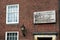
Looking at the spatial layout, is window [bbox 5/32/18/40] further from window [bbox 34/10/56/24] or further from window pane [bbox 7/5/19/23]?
window [bbox 34/10/56/24]

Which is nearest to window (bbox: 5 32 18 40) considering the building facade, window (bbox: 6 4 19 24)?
the building facade

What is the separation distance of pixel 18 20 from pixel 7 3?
5.67 feet

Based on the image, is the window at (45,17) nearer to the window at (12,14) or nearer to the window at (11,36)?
the window at (12,14)

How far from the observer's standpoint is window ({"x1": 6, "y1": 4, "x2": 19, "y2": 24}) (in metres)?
15.4

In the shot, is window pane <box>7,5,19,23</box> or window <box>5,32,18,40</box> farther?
window pane <box>7,5,19,23</box>

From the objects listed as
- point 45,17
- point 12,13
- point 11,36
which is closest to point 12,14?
point 12,13

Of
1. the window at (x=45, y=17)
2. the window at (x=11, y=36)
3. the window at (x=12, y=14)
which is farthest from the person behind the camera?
the window at (x=12, y=14)

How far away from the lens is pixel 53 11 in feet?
46.4

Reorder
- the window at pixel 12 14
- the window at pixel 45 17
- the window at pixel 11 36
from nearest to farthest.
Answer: the window at pixel 45 17
the window at pixel 11 36
the window at pixel 12 14

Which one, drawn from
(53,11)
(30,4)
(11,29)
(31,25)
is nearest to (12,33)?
(11,29)

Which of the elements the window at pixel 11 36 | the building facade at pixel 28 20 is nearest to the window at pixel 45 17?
the building facade at pixel 28 20

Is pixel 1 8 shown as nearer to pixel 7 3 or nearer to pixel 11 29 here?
pixel 7 3

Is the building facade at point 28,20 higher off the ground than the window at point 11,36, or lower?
higher

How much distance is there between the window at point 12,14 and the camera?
50.6ft
